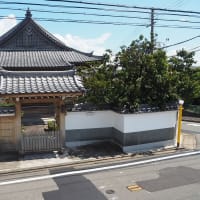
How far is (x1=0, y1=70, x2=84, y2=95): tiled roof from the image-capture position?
34.9 feet

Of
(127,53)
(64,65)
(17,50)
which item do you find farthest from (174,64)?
(17,50)

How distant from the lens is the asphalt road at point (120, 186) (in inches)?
302

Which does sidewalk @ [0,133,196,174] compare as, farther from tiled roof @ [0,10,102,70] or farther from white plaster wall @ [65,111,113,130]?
tiled roof @ [0,10,102,70]

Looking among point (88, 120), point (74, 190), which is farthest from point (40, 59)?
point (74, 190)

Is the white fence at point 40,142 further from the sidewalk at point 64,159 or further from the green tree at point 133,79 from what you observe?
the green tree at point 133,79

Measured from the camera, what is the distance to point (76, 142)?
1250 cm

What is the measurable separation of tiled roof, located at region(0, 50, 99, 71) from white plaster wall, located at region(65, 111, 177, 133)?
8.72 m

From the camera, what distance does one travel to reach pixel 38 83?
1124 cm

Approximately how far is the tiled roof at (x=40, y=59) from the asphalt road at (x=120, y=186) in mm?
12636

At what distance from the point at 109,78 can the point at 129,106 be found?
1703 mm

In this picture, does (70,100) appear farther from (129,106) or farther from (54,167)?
(54,167)

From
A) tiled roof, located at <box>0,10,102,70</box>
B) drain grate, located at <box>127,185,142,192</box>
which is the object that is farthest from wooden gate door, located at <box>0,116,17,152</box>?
tiled roof, located at <box>0,10,102,70</box>

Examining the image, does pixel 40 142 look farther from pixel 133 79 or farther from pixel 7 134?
pixel 133 79

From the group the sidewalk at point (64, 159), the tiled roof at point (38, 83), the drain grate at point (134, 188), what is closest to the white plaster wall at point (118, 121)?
the sidewalk at point (64, 159)
